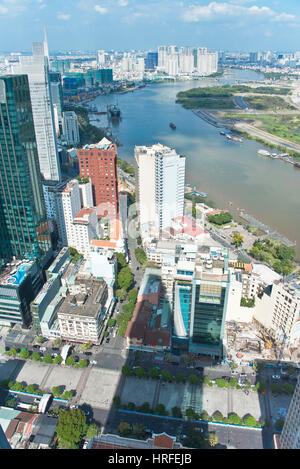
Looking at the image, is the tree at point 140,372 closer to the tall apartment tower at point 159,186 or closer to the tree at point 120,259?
the tree at point 120,259

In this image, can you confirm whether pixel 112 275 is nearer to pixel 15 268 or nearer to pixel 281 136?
pixel 15 268

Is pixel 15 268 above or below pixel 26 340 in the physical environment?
above

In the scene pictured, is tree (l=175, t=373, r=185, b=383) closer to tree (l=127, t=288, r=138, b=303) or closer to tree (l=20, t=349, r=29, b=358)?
tree (l=127, t=288, r=138, b=303)

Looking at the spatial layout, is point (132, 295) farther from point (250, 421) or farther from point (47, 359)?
point (250, 421)

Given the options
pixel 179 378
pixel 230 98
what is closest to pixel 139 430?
pixel 179 378

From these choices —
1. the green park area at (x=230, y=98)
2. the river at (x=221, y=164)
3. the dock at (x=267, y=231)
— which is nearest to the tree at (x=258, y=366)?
the river at (x=221, y=164)
